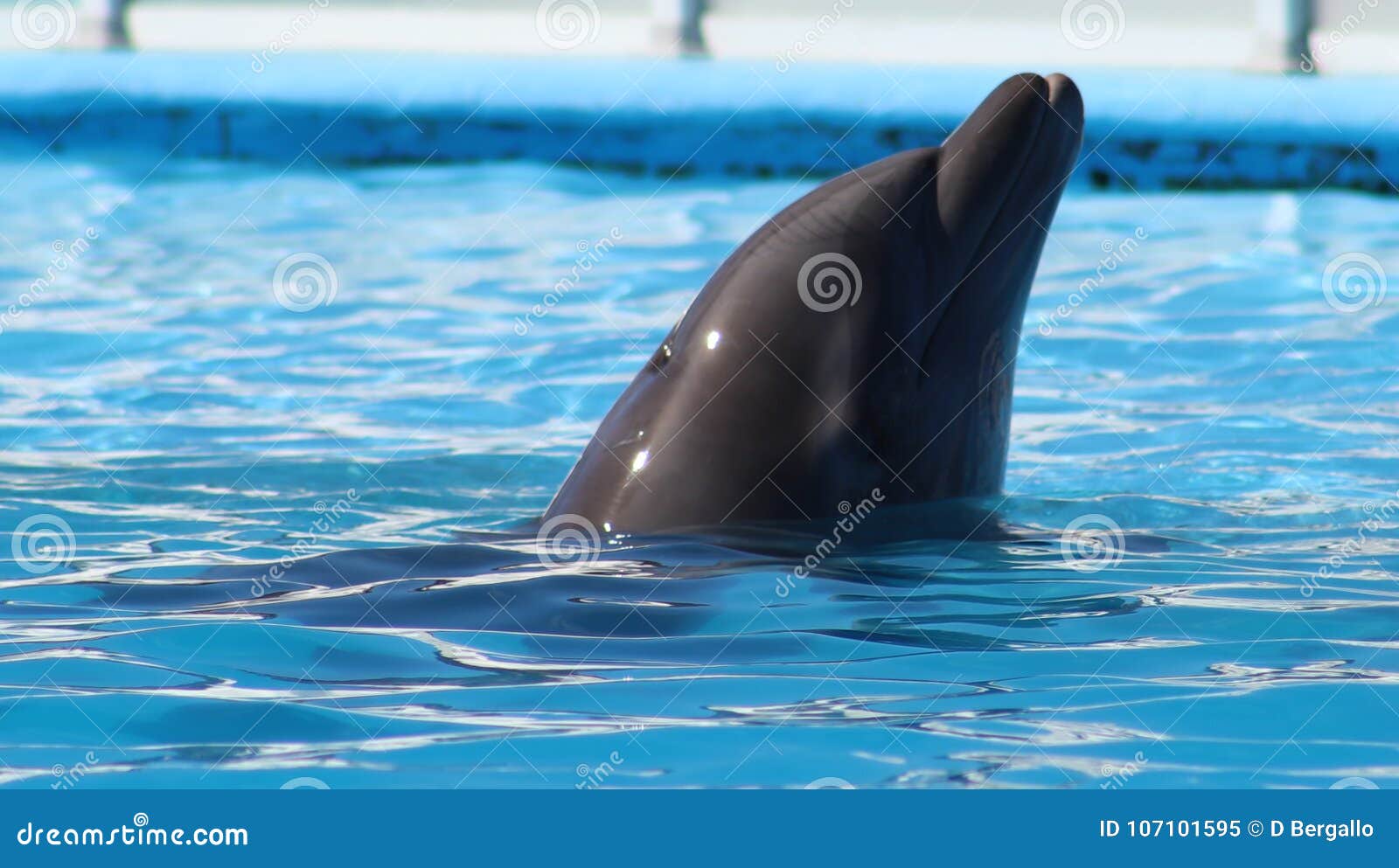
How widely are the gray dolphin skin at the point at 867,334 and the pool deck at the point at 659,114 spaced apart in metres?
7.27

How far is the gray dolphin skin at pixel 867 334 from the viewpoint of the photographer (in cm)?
372

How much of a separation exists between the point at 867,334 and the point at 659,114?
8.21 m

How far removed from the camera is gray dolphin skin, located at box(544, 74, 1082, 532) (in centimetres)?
372

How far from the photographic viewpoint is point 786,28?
544 inches

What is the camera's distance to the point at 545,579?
142 inches

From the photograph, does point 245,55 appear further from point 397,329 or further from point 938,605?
point 938,605

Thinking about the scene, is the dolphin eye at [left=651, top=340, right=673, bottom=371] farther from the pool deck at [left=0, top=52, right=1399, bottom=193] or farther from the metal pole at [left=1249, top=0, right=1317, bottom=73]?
the metal pole at [left=1249, top=0, right=1317, bottom=73]

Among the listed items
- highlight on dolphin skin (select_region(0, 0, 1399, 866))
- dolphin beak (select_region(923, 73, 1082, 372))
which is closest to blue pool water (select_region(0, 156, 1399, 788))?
highlight on dolphin skin (select_region(0, 0, 1399, 866))

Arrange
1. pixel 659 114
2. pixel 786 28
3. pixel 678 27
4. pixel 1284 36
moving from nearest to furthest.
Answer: pixel 659 114, pixel 1284 36, pixel 678 27, pixel 786 28

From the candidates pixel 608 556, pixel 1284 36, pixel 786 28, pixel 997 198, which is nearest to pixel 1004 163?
pixel 997 198

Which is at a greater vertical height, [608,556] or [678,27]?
[678,27]

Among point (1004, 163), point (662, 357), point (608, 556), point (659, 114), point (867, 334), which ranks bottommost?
point (608, 556)

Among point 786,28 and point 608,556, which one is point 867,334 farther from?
point 786,28
